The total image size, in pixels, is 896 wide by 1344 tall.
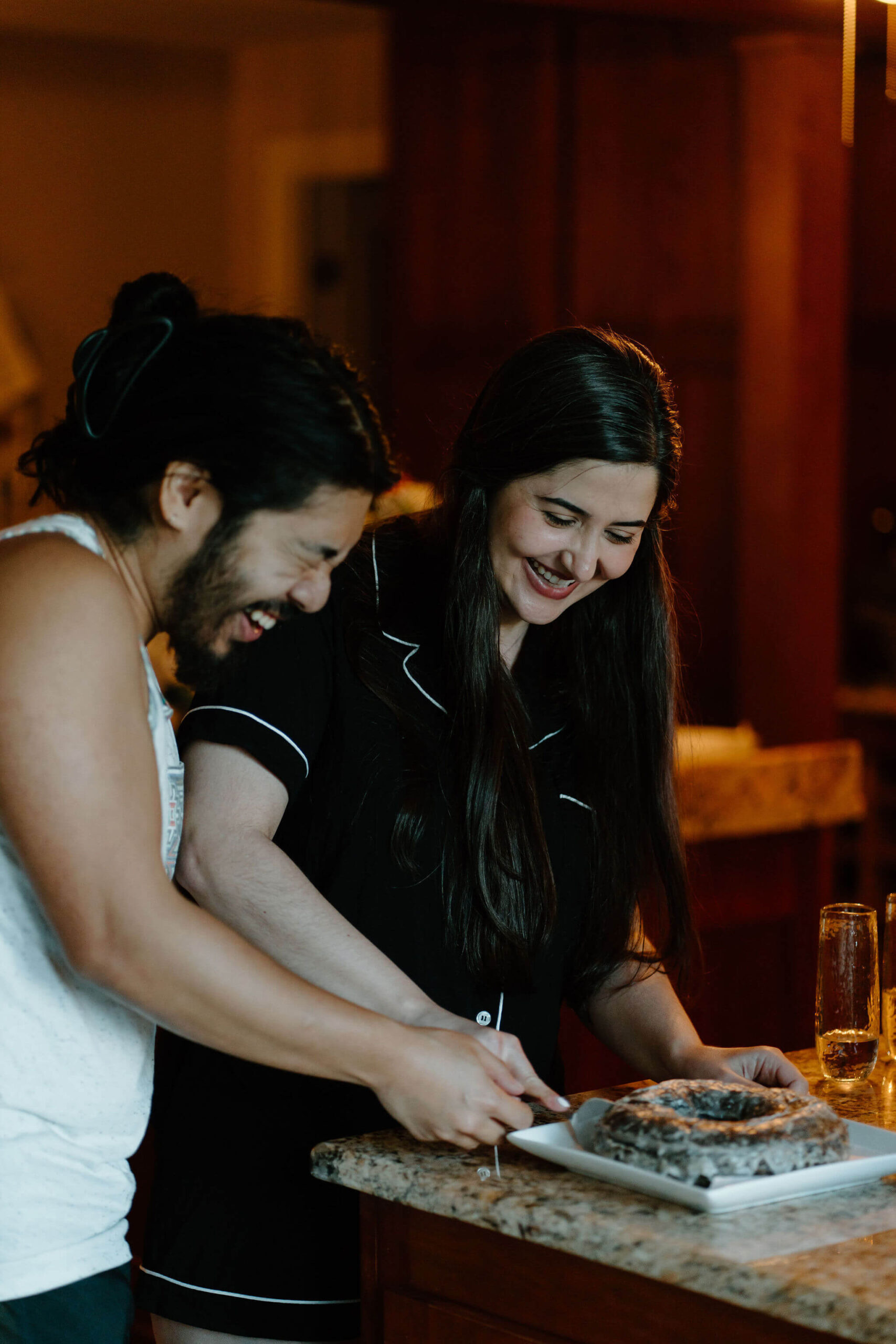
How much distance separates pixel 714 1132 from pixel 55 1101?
0.51 metres

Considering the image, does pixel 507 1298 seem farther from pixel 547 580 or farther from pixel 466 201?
pixel 466 201

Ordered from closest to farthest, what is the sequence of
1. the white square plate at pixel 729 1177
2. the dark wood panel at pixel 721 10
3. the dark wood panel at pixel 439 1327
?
1. the white square plate at pixel 729 1177
2. the dark wood panel at pixel 439 1327
3. the dark wood panel at pixel 721 10

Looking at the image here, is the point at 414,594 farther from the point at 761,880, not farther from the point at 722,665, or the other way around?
the point at 722,665

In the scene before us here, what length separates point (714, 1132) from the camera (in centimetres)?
129

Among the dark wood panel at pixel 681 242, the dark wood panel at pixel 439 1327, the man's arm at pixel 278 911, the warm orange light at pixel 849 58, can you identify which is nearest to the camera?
the dark wood panel at pixel 439 1327

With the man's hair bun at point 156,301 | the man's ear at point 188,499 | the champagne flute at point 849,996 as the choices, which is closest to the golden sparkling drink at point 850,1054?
the champagne flute at point 849,996

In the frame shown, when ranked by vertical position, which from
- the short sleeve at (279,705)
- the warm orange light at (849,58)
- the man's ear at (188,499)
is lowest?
the short sleeve at (279,705)

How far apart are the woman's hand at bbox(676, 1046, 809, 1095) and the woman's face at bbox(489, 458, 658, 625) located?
1.58ft

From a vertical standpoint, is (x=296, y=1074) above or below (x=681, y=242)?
below

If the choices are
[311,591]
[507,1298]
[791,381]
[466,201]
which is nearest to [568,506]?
[311,591]

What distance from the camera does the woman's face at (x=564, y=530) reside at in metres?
1.70

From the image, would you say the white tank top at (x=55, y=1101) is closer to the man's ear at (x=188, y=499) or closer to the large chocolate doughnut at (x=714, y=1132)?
the man's ear at (x=188, y=499)

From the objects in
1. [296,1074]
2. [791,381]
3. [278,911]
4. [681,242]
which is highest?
[681,242]

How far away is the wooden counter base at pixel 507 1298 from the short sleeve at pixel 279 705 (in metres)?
0.42
